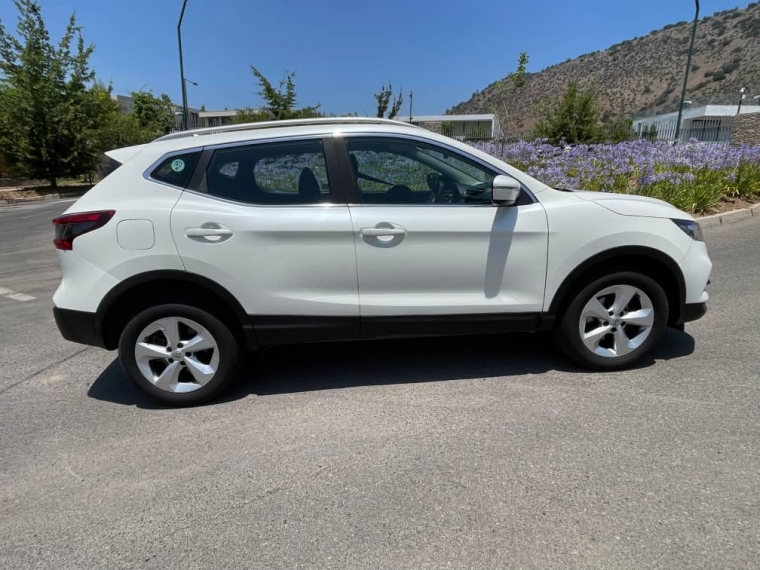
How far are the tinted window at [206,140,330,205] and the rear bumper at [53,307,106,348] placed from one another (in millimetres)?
1149

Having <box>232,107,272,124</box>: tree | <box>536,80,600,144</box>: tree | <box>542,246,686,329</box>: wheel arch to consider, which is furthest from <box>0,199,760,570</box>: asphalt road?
<box>536,80,600,144</box>: tree

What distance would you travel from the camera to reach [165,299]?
335cm

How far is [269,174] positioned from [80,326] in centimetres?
160

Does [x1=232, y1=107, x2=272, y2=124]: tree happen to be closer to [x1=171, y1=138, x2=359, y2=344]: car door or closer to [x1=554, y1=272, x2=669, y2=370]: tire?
[x1=171, y1=138, x2=359, y2=344]: car door

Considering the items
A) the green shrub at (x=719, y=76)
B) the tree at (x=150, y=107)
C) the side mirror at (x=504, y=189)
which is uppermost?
the green shrub at (x=719, y=76)

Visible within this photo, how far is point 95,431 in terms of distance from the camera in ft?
10.6

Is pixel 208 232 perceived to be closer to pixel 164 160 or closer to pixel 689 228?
pixel 164 160

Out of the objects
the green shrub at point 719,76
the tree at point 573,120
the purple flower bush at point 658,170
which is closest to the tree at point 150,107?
the tree at point 573,120

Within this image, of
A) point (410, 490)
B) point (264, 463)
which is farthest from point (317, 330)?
point (410, 490)

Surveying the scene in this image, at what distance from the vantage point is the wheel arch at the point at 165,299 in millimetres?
3230

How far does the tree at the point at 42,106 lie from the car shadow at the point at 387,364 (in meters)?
22.3

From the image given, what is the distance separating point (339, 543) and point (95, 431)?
1937 millimetres

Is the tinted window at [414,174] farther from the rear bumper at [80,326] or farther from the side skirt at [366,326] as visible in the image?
the rear bumper at [80,326]

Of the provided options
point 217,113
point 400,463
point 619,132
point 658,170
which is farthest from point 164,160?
point 217,113
